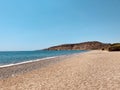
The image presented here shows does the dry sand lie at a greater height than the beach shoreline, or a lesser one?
lesser

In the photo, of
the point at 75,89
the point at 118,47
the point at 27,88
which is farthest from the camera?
the point at 118,47

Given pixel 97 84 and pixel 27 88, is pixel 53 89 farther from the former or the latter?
pixel 97 84

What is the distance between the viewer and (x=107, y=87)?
9570mm

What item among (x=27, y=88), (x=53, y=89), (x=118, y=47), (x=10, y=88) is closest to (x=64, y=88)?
(x=53, y=89)

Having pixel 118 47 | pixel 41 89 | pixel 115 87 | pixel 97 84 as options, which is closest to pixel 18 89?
pixel 41 89

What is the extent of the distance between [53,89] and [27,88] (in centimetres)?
130

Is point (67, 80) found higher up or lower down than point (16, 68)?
lower down

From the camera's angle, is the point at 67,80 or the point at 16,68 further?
the point at 16,68

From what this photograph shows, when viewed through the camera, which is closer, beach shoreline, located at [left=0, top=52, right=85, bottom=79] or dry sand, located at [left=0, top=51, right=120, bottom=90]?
dry sand, located at [left=0, top=51, right=120, bottom=90]

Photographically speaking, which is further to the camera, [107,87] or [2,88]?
[2,88]

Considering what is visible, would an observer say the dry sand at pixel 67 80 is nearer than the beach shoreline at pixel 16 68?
Yes

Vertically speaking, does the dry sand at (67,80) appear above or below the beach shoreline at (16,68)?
below

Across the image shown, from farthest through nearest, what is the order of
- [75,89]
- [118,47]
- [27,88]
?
[118,47] → [27,88] → [75,89]

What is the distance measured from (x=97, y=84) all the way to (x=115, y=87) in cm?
111
